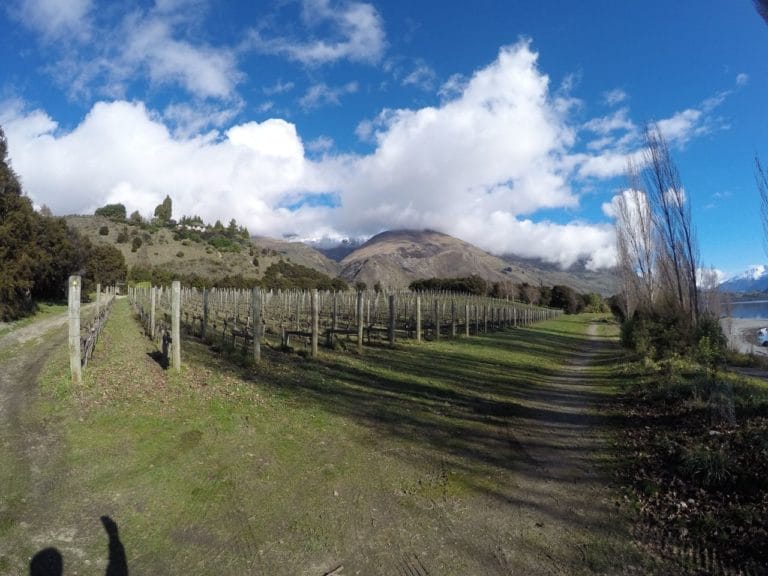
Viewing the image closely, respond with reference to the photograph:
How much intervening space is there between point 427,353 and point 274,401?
1008 cm

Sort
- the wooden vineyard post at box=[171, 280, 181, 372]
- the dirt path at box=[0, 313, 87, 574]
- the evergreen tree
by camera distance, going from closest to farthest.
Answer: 1. the dirt path at box=[0, 313, 87, 574]
2. the wooden vineyard post at box=[171, 280, 181, 372]
3. the evergreen tree

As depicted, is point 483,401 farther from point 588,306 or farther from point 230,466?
point 588,306

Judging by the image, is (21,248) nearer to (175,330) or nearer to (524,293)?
(175,330)

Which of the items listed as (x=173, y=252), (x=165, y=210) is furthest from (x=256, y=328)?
(x=165, y=210)

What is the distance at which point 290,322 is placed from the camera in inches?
1211

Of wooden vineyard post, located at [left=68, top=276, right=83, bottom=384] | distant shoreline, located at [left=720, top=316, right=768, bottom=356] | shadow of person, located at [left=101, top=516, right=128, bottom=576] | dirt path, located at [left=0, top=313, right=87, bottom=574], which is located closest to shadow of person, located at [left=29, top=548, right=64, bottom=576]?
dirt path, located at [left=0, top=313, right=87, bottom=574]

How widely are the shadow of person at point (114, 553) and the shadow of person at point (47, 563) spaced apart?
376mm

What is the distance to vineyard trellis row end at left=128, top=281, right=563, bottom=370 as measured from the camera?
14.8 meters

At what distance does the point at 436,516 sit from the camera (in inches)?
188

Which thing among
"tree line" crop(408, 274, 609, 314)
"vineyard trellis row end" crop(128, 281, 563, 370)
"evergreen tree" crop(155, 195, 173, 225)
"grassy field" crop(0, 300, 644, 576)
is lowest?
"grassy field" crop(0, 300, 644, 576)

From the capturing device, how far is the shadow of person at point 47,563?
3.68 m

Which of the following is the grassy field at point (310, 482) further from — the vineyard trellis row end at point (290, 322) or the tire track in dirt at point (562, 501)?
the vineyard trellis row end at point (290, 322)

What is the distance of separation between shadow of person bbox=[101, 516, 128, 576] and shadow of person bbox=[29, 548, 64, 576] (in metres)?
0.38

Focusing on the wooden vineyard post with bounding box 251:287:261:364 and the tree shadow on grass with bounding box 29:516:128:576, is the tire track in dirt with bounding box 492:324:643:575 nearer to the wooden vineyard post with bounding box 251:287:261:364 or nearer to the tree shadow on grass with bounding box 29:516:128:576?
the tree shadow on grass with bounding box 29:516:128:576
